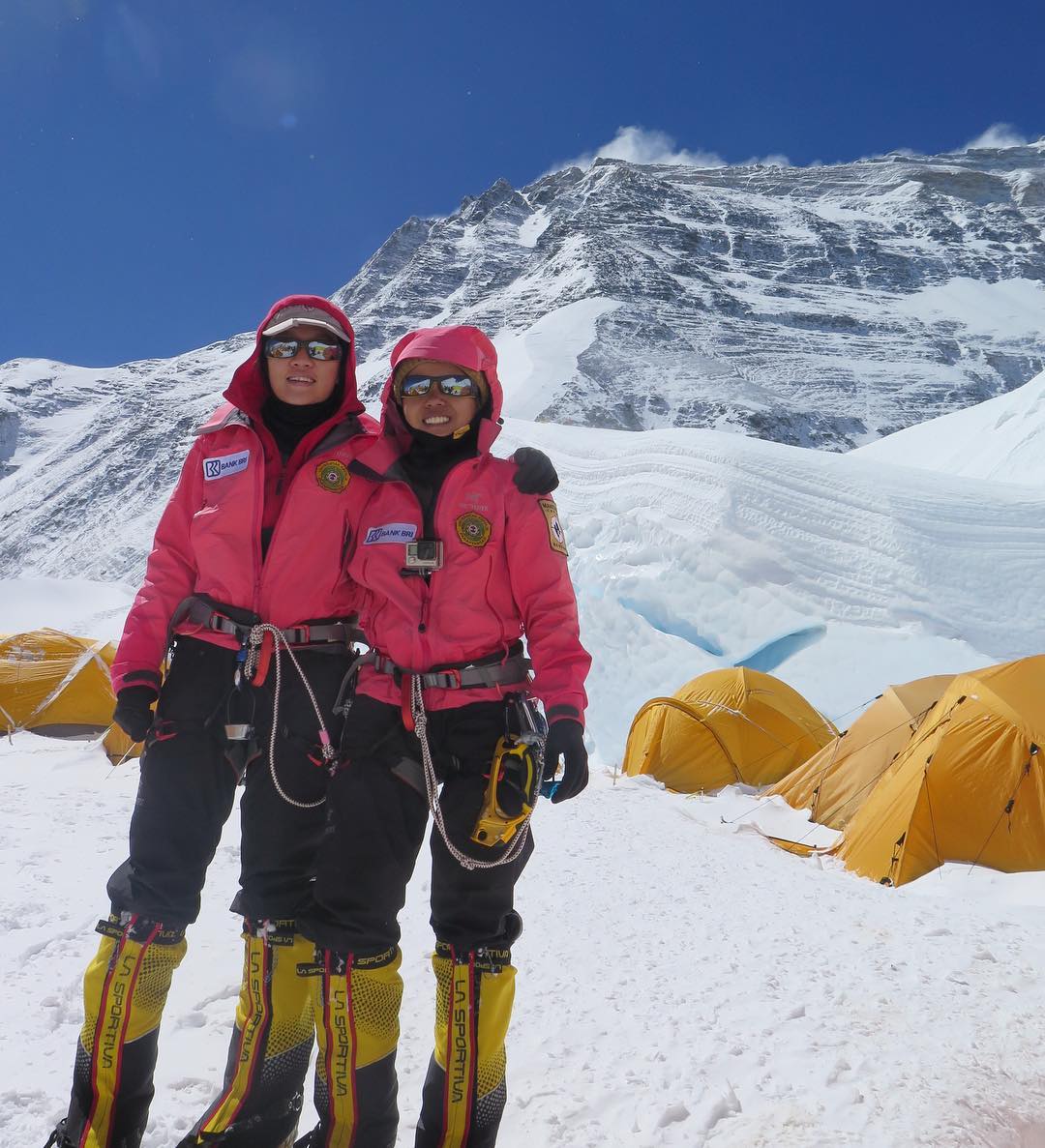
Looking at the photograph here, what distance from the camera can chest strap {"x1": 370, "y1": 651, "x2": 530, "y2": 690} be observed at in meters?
2.05

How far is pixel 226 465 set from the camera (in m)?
2.34

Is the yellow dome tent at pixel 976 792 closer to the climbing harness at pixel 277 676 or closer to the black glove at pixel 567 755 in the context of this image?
the black glove at pixel 567 755

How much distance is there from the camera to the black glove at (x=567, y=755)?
6.35 ft

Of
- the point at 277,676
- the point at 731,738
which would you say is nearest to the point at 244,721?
the point at 277,676

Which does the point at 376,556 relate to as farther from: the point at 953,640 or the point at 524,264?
the point at 524,264

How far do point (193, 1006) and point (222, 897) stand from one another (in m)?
1.12

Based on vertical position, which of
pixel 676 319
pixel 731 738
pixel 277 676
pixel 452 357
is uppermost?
pixel 676 319

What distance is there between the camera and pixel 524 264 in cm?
11800

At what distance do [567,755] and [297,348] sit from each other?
1428mm

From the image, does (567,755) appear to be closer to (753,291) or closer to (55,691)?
(55,691)

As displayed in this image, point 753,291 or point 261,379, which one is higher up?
point 753,291

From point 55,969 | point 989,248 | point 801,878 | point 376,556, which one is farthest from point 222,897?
point 989,248

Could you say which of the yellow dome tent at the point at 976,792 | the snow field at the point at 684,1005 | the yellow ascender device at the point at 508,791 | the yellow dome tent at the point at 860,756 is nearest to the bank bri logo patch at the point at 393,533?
the yellow ascender device at the point at 508,791

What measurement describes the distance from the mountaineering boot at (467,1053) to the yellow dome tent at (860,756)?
590cm
